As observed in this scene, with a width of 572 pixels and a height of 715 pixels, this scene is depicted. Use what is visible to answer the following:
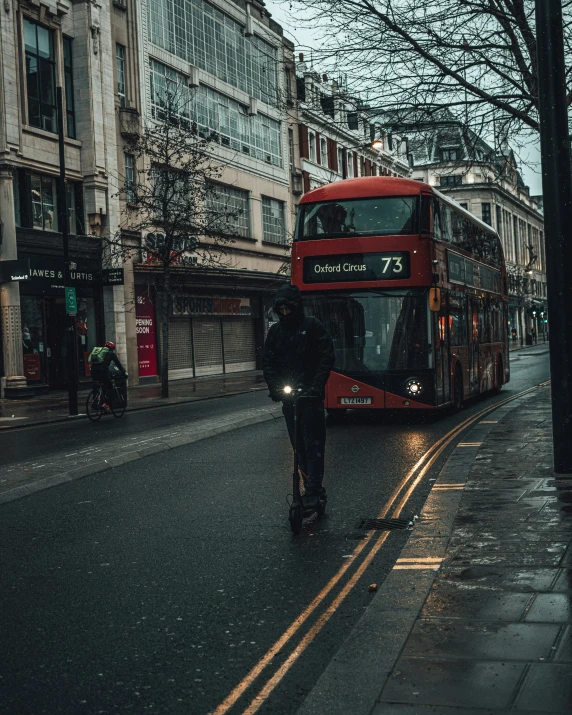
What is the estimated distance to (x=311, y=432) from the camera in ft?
24.1

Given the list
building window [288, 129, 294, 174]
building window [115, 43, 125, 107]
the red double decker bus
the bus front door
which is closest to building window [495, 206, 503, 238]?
building window [288, 129, 294, 174]

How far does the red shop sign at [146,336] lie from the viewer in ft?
112

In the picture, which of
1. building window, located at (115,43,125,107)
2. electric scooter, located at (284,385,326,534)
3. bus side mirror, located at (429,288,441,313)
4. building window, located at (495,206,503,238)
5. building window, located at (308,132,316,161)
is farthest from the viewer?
building window, located at (495,206,503,238)

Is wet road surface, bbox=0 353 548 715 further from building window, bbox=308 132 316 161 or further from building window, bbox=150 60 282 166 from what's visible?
building window, bbox=308 132 316 161

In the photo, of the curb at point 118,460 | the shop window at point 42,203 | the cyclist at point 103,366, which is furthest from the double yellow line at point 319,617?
the shop window at point 42,203

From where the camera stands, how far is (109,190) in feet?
104

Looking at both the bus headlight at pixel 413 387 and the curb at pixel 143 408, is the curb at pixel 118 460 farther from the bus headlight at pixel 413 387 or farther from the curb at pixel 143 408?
the curb at pixel 143 408

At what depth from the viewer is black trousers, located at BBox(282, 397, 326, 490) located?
7309mm

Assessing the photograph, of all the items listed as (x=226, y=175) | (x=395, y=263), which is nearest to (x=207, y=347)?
(x=226, y=175)

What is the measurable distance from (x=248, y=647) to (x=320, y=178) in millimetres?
50489

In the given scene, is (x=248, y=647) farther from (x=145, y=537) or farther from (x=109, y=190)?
(x=109, y=190)

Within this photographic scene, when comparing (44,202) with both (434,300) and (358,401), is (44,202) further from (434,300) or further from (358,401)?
(434,300)

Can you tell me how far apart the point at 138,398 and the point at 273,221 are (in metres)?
22.1

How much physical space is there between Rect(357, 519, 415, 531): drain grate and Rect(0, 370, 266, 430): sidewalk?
12.6m
